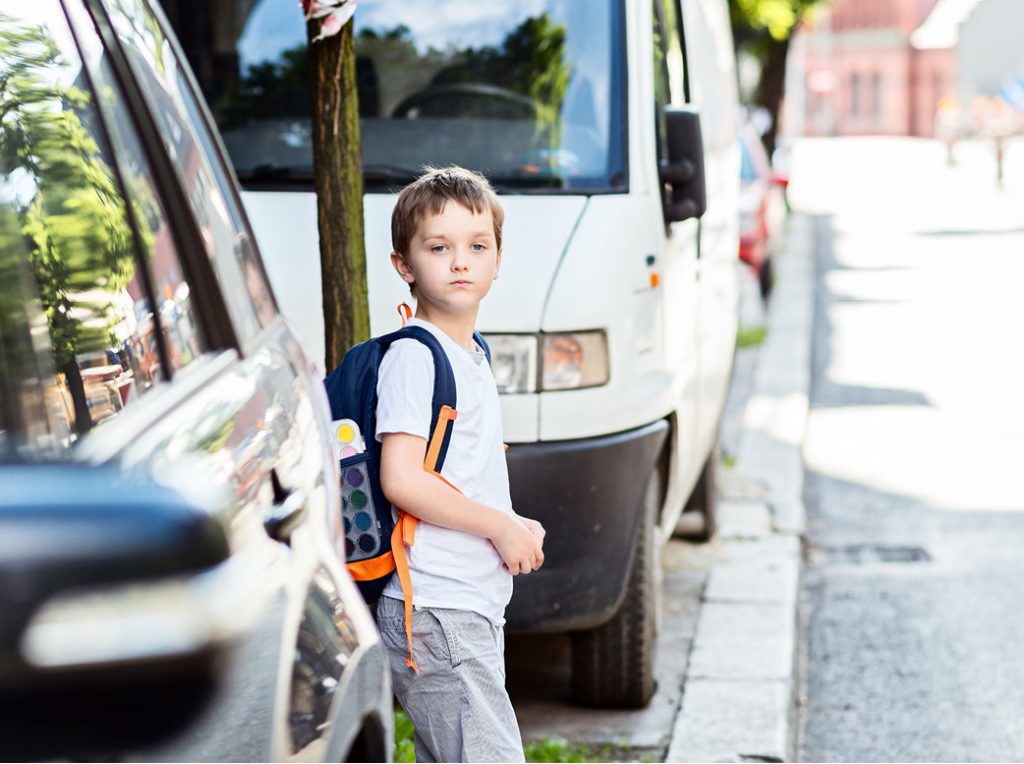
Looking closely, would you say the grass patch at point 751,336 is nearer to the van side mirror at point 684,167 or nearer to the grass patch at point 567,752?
the van side mirror at point 684,167

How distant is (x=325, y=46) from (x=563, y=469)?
1.25 m

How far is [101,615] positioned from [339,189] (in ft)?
9.59

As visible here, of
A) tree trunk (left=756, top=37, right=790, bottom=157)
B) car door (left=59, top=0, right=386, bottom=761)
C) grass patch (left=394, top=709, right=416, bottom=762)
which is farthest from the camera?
tree trunk (left=756, top=37, right=790, bottom=157)

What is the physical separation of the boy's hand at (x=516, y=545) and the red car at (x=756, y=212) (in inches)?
476

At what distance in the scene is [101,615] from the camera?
115 cm

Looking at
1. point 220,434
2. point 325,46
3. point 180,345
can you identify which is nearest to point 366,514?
point 180,345

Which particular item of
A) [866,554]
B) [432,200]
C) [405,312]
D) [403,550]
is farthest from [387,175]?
[866,554]

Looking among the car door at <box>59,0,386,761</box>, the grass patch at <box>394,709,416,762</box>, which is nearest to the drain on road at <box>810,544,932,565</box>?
the grass patch at <box>394,709,416,762</box>

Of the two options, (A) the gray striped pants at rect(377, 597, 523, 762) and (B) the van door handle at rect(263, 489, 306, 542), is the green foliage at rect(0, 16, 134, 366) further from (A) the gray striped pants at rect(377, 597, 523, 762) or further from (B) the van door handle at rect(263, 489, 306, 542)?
(A) the gray striped pants at rect(377, 597, 523, 762)

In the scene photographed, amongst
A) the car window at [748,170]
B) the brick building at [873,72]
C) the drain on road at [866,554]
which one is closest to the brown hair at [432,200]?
the drain on road at [866,554]

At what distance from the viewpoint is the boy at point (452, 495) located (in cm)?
268

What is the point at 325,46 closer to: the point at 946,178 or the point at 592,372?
the point at 592,372

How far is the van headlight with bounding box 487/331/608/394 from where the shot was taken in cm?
438

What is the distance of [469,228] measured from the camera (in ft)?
8.93
